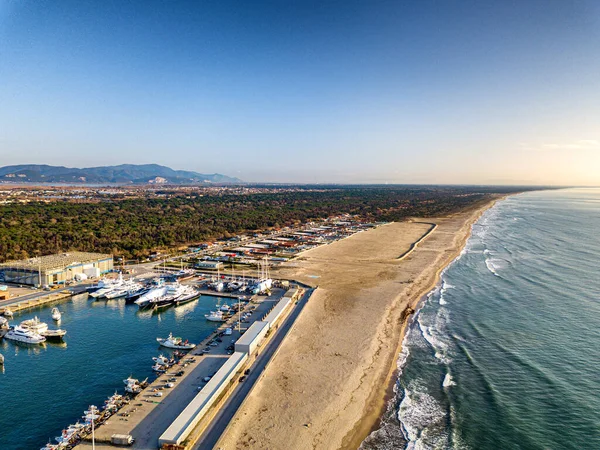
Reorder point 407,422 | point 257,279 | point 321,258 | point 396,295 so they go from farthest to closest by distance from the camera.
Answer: point 321,258 → point 257,279 → point 396,295 → point 407,422

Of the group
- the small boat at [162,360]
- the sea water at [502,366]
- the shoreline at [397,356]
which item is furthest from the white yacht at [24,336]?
the sea water at [502,366]

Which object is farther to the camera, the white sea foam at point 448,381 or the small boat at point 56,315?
the small boat at point 56,315

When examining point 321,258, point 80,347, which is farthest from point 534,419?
point 321,258

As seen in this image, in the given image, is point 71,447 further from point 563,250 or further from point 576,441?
point 563,250

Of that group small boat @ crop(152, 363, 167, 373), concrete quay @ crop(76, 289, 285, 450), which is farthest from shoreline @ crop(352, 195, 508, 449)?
small boat @ crop(152, 363, 167, 373)

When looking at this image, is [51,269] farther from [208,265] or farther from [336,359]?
[336,359]

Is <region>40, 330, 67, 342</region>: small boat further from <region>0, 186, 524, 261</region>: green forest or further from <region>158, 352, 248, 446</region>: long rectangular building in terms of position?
<region>0, 186, 524, 261</region>: green forest

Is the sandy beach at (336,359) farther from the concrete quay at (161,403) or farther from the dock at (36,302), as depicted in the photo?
the dock at (36,302)
